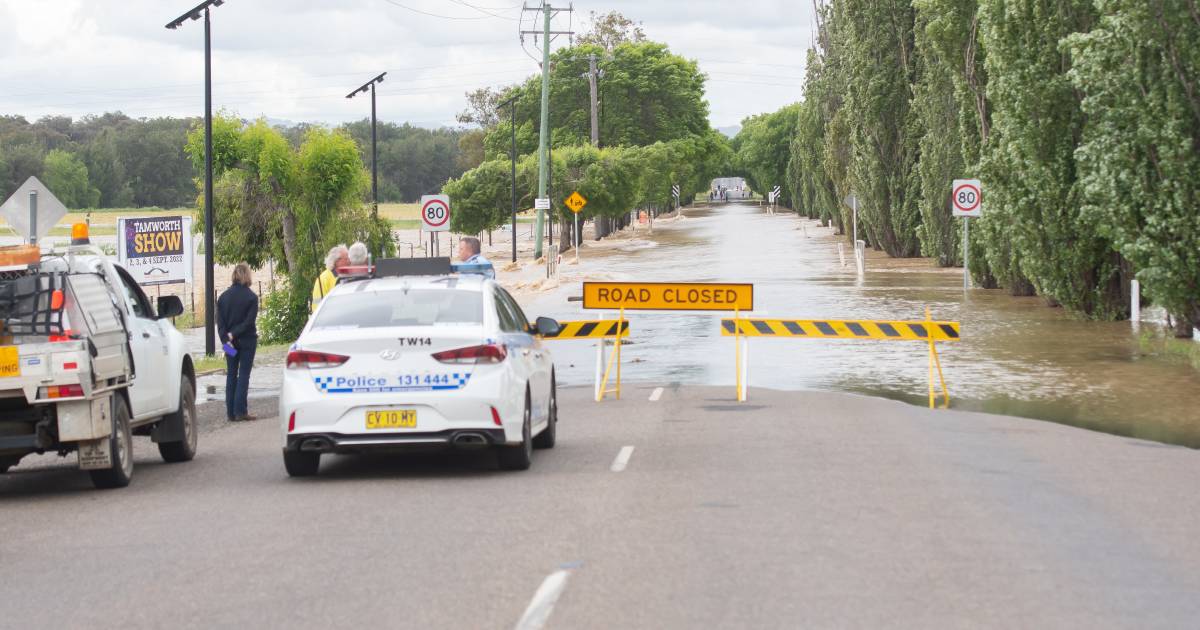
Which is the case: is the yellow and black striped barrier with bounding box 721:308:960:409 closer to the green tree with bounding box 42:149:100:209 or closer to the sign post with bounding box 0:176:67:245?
the sign post with bounding box 0:176:67:245

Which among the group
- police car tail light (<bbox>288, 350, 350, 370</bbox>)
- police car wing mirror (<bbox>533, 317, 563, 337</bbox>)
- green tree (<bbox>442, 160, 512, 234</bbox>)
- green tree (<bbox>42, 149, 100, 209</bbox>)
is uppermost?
green tree (<bbox>42, 149, 100, 209</bbox>)

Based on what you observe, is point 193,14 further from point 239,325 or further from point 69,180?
point 69,180

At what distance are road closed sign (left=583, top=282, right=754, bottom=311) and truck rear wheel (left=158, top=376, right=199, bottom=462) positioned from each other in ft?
19.8

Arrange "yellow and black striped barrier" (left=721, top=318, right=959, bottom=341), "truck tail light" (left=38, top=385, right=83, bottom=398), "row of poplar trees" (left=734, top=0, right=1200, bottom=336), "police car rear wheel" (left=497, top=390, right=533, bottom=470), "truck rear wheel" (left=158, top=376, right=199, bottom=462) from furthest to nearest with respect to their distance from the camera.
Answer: "row of poplar trees" (left=734, top=0, right=1200, bottom=336) → "yellow and black striped barrier" (left=721, top=318, right=959, bottom=341) → "truck rear wheel" (left=158, top=376, right=199, bottom=462) → "police car rear wheel" (left=497, top=390, right=533, bottom=470) → "truck tail light" (left=38, top=385, right=83, bottom=398)

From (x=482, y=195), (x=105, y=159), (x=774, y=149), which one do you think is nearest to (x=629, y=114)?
(x=482, y=195)

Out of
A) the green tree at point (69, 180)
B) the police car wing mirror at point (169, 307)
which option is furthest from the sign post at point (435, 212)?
the green tree at point (69, 180)

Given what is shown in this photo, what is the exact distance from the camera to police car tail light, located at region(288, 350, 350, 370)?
1184 cm

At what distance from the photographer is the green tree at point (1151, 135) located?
22.4 metres

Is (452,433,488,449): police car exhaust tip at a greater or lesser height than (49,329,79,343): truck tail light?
lesser

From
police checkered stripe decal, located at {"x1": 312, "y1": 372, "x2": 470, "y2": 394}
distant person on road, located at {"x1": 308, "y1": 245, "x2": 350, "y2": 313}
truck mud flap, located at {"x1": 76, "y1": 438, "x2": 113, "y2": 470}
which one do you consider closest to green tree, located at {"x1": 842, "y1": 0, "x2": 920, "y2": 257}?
distant person on road, located at {"x1": 308, "y1": 245, "x2": 350, "y2": 313}

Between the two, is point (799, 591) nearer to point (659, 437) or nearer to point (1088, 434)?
point (659, 437)

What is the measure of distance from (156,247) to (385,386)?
36.3m

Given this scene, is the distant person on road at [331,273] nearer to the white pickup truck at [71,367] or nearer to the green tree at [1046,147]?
the white pickup truck at [71,367]

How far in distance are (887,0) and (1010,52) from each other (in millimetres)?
25636
